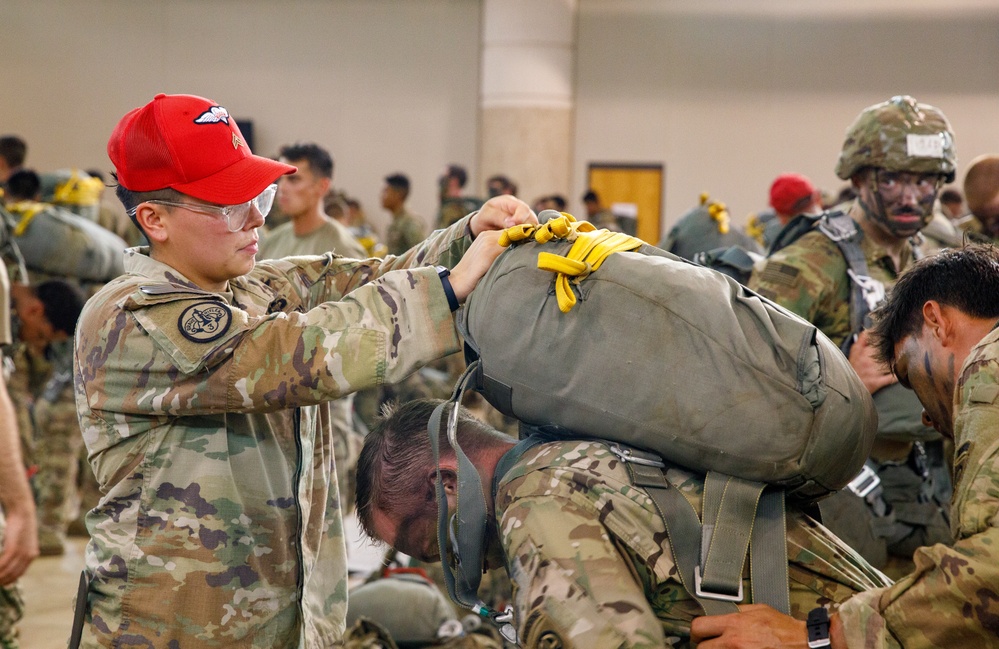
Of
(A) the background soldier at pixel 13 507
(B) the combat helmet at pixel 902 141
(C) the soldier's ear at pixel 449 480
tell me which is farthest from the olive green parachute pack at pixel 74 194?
(C) the soldier's ear at pixel 449 480

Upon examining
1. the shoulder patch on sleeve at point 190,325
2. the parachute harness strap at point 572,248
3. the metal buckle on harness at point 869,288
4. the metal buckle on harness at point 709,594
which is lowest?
the metal buckle on harness at point 709,594

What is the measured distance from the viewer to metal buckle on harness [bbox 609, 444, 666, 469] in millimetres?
1677

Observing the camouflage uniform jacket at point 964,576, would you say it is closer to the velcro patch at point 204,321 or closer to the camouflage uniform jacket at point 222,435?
the camouflage uniform jacket at point 222,435

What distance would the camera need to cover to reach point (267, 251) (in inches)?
204

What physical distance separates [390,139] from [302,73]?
1499 millimetres

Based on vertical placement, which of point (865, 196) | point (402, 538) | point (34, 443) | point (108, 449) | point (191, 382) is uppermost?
point (865, 196)

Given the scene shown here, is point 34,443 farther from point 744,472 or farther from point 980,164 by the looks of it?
point 980,164

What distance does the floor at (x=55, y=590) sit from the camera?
15.0ft

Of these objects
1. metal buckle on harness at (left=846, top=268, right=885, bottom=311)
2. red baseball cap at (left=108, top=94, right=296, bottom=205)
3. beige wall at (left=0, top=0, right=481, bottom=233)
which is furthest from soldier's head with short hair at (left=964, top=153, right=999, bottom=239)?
beige wall at (left=0, top=0, right=481, bottom=233)

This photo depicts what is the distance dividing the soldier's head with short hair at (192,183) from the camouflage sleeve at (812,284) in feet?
6.12

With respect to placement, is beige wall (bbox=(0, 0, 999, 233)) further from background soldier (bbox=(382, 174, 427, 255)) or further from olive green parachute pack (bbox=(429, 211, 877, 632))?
olive green parachute pack (bbox=(429, 211, 877, 632))

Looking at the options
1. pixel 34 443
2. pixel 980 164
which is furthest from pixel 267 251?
pixel 980 164

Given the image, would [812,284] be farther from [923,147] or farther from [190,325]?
[190,325]

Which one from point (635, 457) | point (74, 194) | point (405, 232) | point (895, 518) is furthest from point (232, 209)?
point (405, 232)
